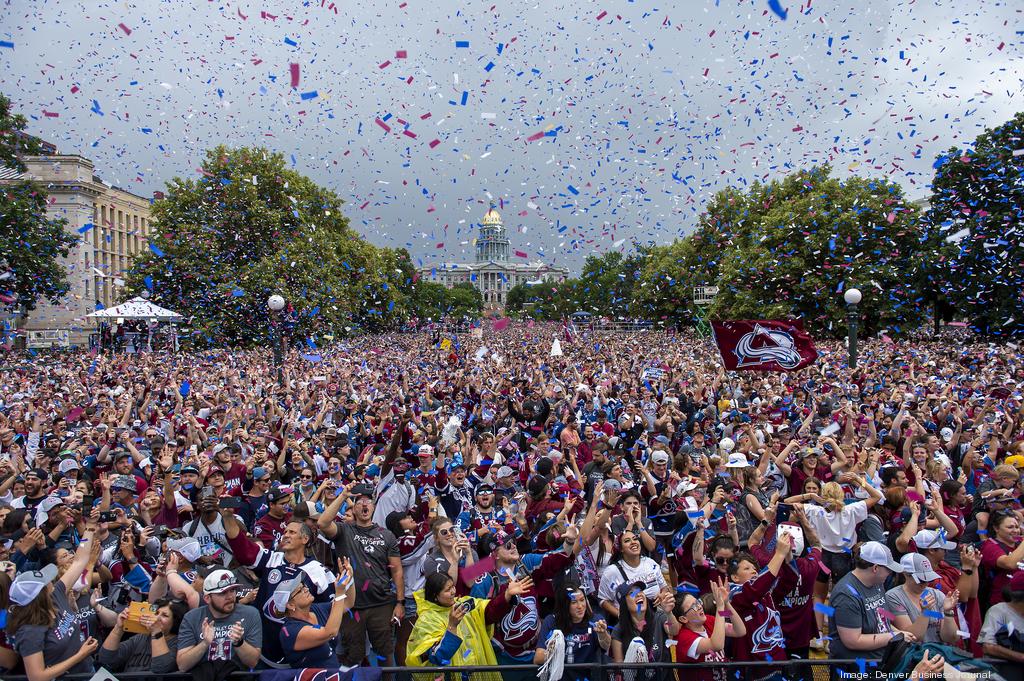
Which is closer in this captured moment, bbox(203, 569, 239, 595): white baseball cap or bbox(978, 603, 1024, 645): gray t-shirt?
bbox(203, 569, 239, 595): white baseball cap

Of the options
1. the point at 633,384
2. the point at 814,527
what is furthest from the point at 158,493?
the point at 633,384

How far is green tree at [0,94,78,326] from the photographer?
28.6 meters

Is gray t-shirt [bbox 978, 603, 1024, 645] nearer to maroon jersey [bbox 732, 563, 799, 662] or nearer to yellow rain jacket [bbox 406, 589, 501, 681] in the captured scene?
maroon jersey [bbox 732, 563, 799, 662]

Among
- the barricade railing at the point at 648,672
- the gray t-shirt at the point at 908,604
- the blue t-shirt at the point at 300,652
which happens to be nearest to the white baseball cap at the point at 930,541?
the gray t-shirt at the point at 908,604

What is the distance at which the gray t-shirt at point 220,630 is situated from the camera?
3.77 metres

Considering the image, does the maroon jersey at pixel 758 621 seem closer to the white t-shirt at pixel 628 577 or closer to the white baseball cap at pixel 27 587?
the white t-shirt at pixel 628 577

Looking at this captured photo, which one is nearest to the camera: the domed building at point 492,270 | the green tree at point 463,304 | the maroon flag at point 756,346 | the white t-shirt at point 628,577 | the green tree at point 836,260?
the white t-shirt at point 628,577

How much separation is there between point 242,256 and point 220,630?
39.7 m

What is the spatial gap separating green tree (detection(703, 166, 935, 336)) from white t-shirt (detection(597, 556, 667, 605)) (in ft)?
108

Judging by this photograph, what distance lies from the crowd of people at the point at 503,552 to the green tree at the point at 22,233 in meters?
24.1

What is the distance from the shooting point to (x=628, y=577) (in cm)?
442

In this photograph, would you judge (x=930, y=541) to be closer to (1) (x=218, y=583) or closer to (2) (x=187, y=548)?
(1) (x=218, y=583)

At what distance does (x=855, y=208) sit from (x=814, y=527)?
37817 mm

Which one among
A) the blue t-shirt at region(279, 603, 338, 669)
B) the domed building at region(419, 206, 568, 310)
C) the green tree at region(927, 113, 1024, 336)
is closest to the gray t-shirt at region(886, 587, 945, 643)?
the blue t-shirt at region(279, 603, 338, 669)
